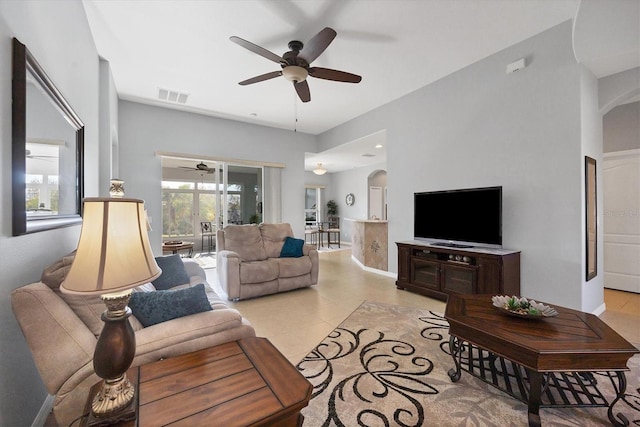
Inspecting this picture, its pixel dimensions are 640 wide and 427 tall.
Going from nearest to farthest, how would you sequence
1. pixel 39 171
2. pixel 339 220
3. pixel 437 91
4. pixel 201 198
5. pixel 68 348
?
pixel 68 348 < pixel 39 171 < pixel 437 91 < pixel 201 198 < pixel 339 220

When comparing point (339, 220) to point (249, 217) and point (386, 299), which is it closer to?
point (249, 217)

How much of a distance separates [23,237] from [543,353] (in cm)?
272

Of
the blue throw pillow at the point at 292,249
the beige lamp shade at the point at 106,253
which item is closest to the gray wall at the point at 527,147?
the blue throw pillow at the point at 292,249

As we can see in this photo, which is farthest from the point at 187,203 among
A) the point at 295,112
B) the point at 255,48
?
the point at 255,48

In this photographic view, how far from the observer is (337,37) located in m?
3.05

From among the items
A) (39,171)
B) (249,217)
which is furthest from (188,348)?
(249,217)

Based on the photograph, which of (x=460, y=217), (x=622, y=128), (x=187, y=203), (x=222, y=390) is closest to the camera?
(x=222, y=390)

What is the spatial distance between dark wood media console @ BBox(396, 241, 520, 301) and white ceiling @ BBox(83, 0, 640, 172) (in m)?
2.23

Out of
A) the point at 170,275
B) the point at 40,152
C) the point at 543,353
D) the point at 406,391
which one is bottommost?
the point at 406,391

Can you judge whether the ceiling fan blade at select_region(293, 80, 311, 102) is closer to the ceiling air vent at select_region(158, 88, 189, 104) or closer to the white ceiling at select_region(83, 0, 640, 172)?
the white ceiling at select_region(83, 0, 640, 172)

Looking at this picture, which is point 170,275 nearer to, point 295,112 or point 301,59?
point 301,59

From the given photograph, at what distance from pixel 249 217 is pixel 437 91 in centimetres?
438

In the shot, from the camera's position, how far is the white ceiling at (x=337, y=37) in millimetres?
2543

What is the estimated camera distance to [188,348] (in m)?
1.35
